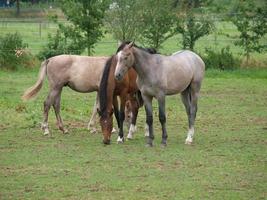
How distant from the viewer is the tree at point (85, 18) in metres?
29.5

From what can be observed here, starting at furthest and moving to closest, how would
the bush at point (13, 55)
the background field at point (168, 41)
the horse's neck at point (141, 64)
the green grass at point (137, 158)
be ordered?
the background field at point (168, 41) < the bush at point (13, 55) < the horse's neck at point (141, 64) < the green grass at point (137, 158)

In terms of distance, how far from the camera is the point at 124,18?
31422mm

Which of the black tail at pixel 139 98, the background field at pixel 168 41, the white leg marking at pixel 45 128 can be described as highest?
the black tail at pixel 139 98

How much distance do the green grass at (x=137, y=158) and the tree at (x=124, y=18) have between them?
36.7 feet

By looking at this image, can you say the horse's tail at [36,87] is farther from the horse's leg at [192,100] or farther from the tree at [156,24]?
the tree at [156,24]

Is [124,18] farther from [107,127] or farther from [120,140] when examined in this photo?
[107,127]

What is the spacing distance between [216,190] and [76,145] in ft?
15.2

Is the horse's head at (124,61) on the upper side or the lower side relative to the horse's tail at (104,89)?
upper

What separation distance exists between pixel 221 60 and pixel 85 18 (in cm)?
597

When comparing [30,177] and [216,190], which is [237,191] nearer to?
[216,190]

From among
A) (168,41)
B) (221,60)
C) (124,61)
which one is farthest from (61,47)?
(124,61)

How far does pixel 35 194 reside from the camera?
30.7 ft

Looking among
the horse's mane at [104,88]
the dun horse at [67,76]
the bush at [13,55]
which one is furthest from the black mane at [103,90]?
the bush at [13,55]

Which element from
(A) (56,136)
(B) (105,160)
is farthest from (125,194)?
(A) (56,136)
